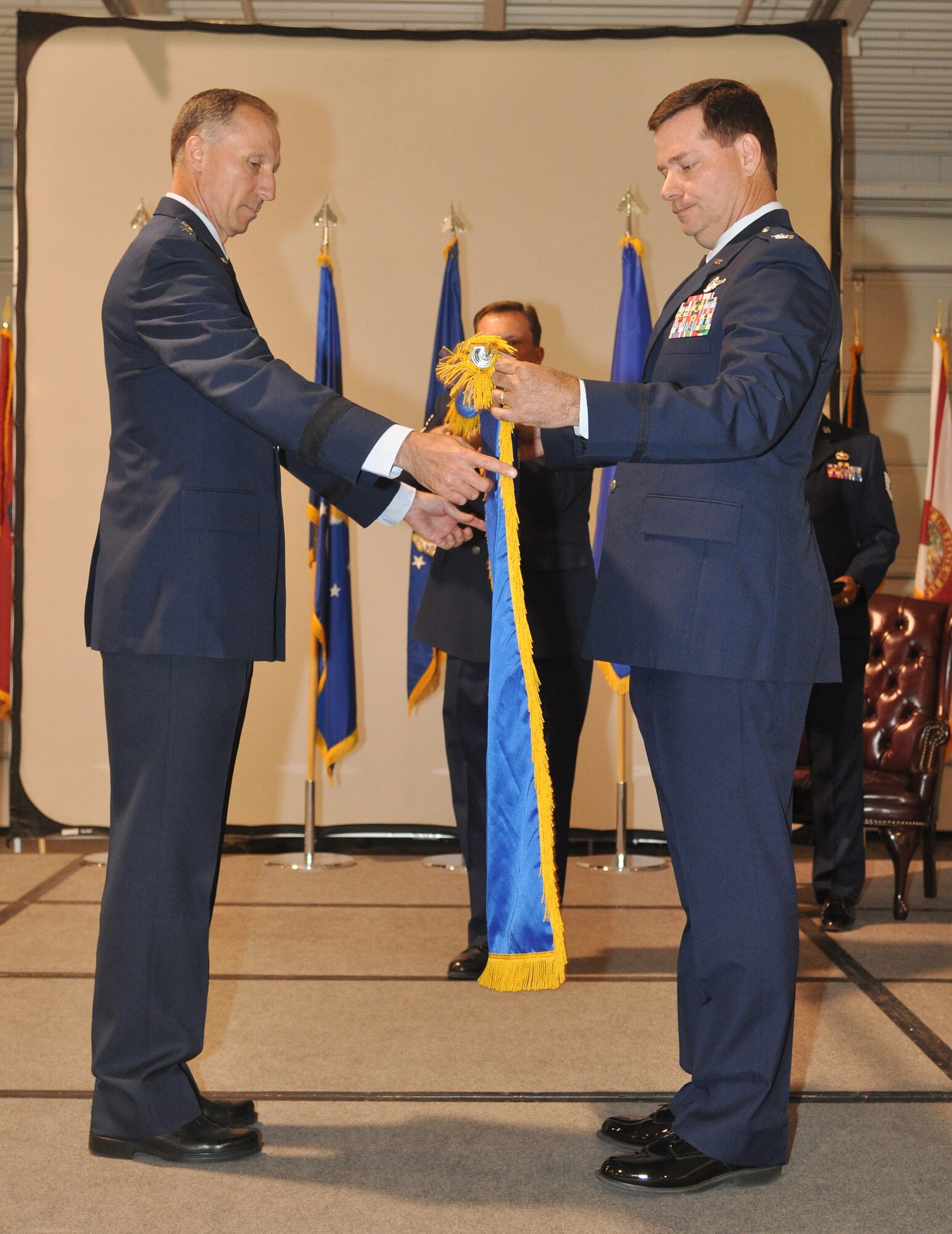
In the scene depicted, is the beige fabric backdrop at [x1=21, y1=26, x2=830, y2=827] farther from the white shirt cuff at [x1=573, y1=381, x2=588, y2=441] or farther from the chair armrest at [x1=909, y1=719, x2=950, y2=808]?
A: the white shirt cuff at [x1=573, y1=381, x2=588, y2=441]

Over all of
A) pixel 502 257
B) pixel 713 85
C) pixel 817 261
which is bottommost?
pixel 817 261

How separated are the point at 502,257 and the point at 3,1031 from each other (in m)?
3.54

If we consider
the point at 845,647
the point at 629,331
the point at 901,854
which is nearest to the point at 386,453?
the point at 845,647

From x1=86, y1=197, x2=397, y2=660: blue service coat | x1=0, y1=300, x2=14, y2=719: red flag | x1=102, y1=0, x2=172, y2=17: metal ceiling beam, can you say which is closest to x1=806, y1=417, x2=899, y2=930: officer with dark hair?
x1=86, y1=197, x2=397, y2=660: blue service coat

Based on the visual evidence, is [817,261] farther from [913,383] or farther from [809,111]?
[913,383]

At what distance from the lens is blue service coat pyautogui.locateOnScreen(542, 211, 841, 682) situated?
169cm

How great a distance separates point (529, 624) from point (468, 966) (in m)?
0.86

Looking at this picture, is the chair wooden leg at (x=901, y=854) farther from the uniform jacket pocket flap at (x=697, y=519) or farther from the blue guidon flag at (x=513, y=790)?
the uniform jacket pocket flap at (x=697, y=519)

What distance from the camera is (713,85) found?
1932mm

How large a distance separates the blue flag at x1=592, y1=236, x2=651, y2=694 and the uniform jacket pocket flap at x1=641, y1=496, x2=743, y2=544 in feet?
8.78

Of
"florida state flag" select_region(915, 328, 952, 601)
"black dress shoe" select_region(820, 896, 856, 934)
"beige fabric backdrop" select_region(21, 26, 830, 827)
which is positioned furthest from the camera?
"florida state flag" select_region(915, 328, 952, 601)

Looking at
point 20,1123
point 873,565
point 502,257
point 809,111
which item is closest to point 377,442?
point 20,1123

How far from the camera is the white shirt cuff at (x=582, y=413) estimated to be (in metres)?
1.70

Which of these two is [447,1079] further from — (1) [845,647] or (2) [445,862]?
(2) [445,862]
